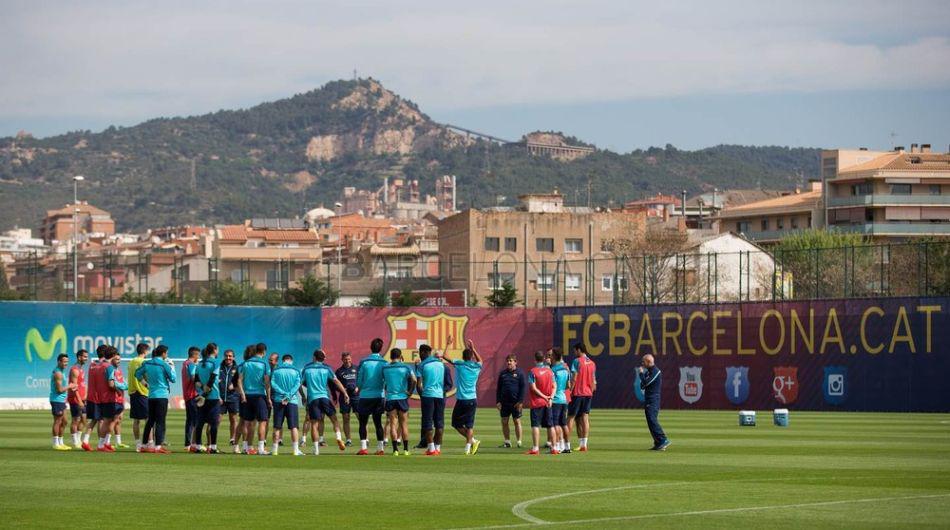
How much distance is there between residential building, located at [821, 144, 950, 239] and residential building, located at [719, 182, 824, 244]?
385 centimetres

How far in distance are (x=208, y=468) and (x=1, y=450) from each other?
622 cm

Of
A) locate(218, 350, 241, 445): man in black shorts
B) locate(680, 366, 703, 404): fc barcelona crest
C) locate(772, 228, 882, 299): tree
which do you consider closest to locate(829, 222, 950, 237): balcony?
locate(772, 228, 882, 299): tree

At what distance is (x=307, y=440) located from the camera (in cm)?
3172

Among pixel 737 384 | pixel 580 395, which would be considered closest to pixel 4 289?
pixel 737 384

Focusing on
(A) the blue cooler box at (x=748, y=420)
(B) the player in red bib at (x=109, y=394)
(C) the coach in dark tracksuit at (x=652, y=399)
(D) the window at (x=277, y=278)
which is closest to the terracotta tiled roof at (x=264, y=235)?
(D) the window at (x=277, y=278)

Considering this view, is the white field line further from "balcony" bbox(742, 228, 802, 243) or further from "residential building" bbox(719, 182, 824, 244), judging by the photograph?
"balcony" bbox(742, 228, 802, 243)

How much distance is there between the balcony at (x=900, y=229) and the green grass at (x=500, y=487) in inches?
3297

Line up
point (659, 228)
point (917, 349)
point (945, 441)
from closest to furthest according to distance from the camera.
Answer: point (945, 441)
point (917, 349)
point (659, 228)

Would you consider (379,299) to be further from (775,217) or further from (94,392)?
(775,217)

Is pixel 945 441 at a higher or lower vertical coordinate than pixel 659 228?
lower

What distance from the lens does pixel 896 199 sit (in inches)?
4402

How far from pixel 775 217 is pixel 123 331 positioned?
3093 inches

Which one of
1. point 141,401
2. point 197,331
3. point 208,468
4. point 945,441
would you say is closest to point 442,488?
point 208,468

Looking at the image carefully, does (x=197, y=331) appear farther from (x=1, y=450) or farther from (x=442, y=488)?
(x=442, y=488)
